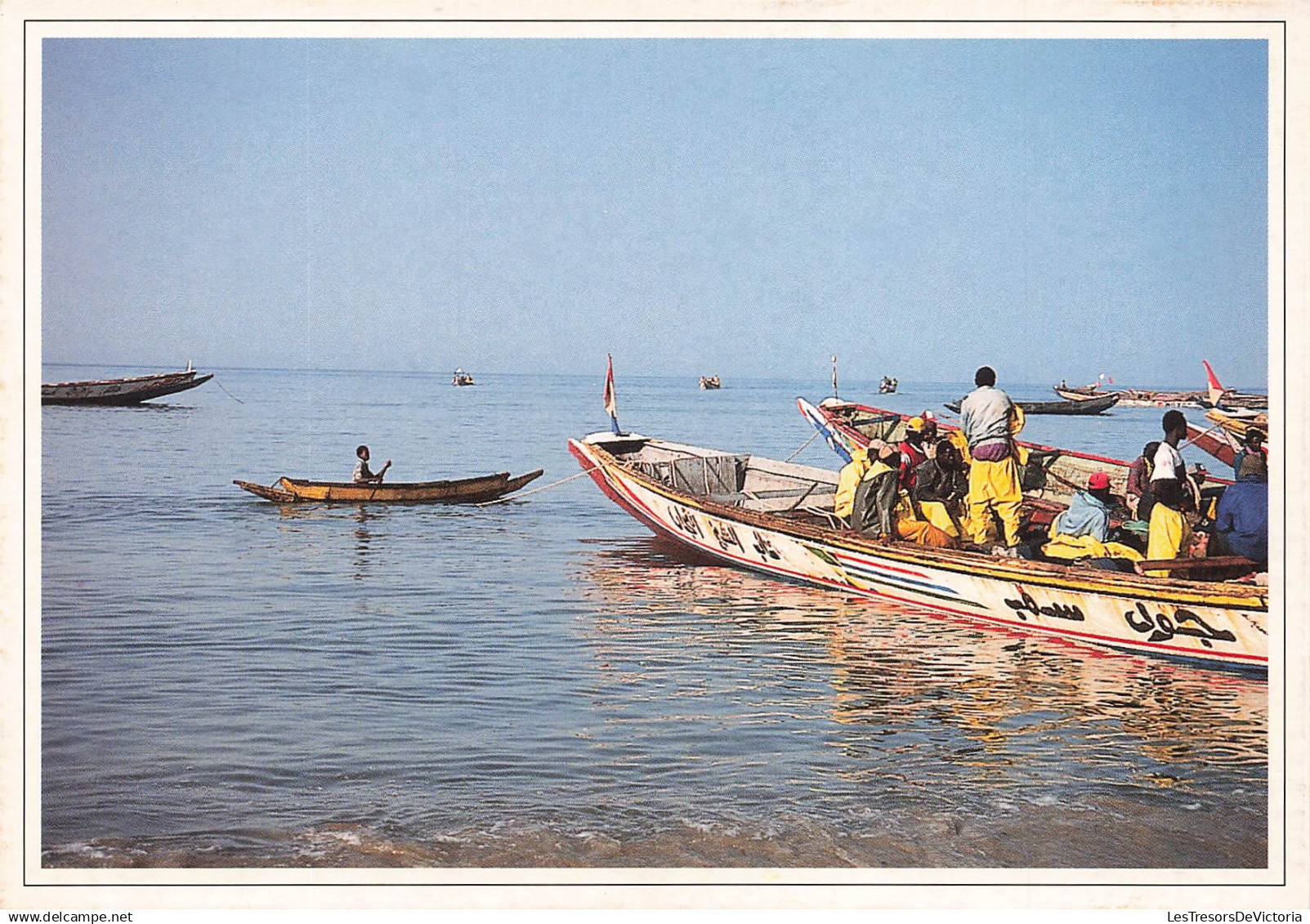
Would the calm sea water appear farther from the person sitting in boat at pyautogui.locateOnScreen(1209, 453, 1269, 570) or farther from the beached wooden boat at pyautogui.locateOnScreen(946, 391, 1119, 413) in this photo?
the beached wooden boat at pyautogui.locateOnScreen(946, 391, 1119, 413)

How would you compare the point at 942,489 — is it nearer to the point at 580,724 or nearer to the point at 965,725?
the point at 965,725

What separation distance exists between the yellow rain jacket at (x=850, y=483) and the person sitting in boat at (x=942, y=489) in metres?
0.30

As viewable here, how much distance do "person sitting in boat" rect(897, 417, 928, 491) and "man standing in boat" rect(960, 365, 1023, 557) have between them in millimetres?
296

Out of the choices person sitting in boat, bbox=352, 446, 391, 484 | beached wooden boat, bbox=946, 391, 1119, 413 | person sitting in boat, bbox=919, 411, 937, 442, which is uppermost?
beached wooden boat, bbox=946, 391, 1119, 413

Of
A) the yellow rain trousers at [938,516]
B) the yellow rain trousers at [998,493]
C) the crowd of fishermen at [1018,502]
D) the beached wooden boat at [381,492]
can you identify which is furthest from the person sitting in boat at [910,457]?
the beached wooden boat at [381,492]

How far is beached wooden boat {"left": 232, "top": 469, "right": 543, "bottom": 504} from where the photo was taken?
455 inches

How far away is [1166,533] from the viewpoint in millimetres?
6535

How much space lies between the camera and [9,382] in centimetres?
527

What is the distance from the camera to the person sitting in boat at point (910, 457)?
25.0 feet

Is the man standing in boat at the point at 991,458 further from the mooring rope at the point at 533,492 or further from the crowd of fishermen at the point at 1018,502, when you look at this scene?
the mooring rope at the point at 533,492

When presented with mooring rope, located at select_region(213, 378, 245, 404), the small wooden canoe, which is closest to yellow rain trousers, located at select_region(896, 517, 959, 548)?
the small wooden canoe
